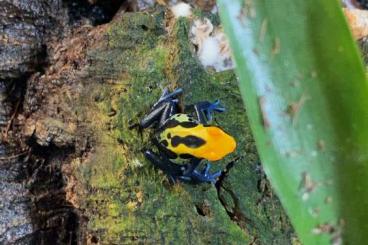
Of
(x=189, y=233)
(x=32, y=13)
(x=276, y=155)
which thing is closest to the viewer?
(x=276, y=155)

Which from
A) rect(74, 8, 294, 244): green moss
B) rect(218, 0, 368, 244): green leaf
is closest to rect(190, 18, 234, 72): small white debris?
rect(74, 8, 294, 244): green moss

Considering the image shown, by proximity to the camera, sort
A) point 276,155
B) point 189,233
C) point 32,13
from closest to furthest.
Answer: point 276,155, point 189,233, point 32,13

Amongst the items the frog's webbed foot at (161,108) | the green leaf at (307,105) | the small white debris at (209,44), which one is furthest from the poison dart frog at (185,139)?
the green leaf at (307,105)

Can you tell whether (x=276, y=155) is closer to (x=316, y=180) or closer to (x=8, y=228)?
(x=316, y=180)

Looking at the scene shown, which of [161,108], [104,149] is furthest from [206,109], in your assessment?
[104,149]

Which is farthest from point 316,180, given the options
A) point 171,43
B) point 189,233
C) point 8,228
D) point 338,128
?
point 8,228

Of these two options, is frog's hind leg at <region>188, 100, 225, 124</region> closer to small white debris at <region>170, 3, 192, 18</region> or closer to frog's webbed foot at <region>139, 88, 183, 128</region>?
frog's webbed foot at <region>139, 88, 183, 128</region>

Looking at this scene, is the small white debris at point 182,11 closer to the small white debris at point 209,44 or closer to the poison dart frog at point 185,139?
the small white debris at point 209,44

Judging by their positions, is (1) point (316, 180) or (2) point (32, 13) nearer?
(1) point (316, 180)
